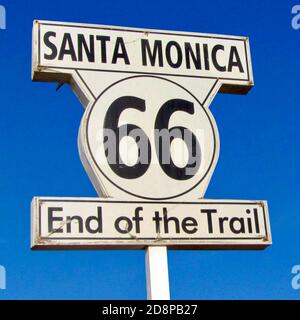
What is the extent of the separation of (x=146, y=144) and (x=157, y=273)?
104 centimetres

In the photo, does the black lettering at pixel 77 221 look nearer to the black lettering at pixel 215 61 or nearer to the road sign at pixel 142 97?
the road sign at pixel 142 97

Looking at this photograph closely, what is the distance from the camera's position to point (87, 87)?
634cm

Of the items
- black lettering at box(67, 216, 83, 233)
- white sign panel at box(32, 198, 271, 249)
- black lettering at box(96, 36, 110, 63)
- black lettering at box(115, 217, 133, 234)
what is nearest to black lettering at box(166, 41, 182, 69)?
black lettering at box(96, 36, 110, 63)

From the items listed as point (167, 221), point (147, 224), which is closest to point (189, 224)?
point (167, 221)

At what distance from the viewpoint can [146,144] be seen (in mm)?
6262

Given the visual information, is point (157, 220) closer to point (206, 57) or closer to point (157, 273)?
point (157, 273)

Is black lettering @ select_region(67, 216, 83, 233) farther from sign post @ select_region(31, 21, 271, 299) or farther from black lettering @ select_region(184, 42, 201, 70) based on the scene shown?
black lettering @ select_region(184, 42, 201, 70)

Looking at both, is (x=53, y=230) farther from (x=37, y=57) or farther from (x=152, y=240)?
(x=37, y=57)

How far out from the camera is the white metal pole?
5.79 m

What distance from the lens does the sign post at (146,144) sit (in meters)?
5.91

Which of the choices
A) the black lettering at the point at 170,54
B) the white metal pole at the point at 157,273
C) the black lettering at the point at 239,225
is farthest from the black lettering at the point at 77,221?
the black lettering at the point at 170,54

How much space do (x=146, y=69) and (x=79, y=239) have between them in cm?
161

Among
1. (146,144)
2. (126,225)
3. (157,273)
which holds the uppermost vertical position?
(146,144)

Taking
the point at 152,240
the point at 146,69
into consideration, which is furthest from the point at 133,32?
the point at 152,240
